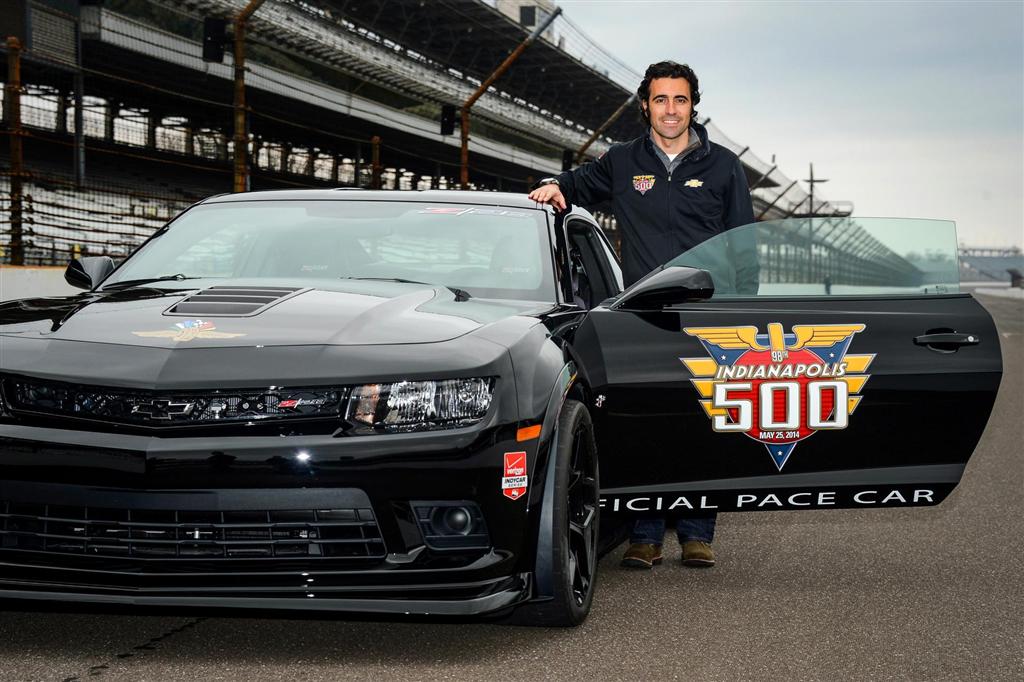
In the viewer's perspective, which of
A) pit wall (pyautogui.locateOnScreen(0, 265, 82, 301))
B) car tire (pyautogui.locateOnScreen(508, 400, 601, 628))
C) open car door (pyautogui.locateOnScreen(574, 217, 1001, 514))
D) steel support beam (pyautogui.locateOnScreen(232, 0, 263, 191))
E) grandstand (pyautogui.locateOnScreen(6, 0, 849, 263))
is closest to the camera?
car tire (pyautogui.locateOnScreen(508, 400, 601, 628))

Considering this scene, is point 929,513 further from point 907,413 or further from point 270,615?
point 270,615

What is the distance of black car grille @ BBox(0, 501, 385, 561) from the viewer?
3217mm

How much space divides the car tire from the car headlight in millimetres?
445

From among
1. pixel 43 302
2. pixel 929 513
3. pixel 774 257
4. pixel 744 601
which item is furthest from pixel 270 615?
pixel 929 513

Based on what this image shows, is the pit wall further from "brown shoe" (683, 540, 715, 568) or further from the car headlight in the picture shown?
the car headlight

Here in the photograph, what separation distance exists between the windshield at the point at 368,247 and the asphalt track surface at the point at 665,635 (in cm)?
117

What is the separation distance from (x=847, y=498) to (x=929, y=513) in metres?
1.97

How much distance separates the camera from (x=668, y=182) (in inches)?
227

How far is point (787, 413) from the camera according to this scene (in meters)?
4.41

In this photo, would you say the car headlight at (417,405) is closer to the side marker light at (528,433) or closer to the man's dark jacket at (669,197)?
the side marker light at (528,433)

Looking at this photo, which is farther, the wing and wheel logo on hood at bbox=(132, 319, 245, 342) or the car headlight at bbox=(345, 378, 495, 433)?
the wing and wheel logo on hood at bbox=(132, 319, 245, 342)

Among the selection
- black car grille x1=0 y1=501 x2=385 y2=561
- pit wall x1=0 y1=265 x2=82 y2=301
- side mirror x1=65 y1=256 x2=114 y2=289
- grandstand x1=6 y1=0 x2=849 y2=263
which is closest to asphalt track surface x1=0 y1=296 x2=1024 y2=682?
black car grille x1=0 y1=501 x2=385 y2=561

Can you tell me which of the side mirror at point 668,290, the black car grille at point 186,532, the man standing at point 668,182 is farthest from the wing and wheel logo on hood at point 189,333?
the man standing at point 668,182

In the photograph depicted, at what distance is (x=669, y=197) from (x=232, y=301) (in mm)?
2516
